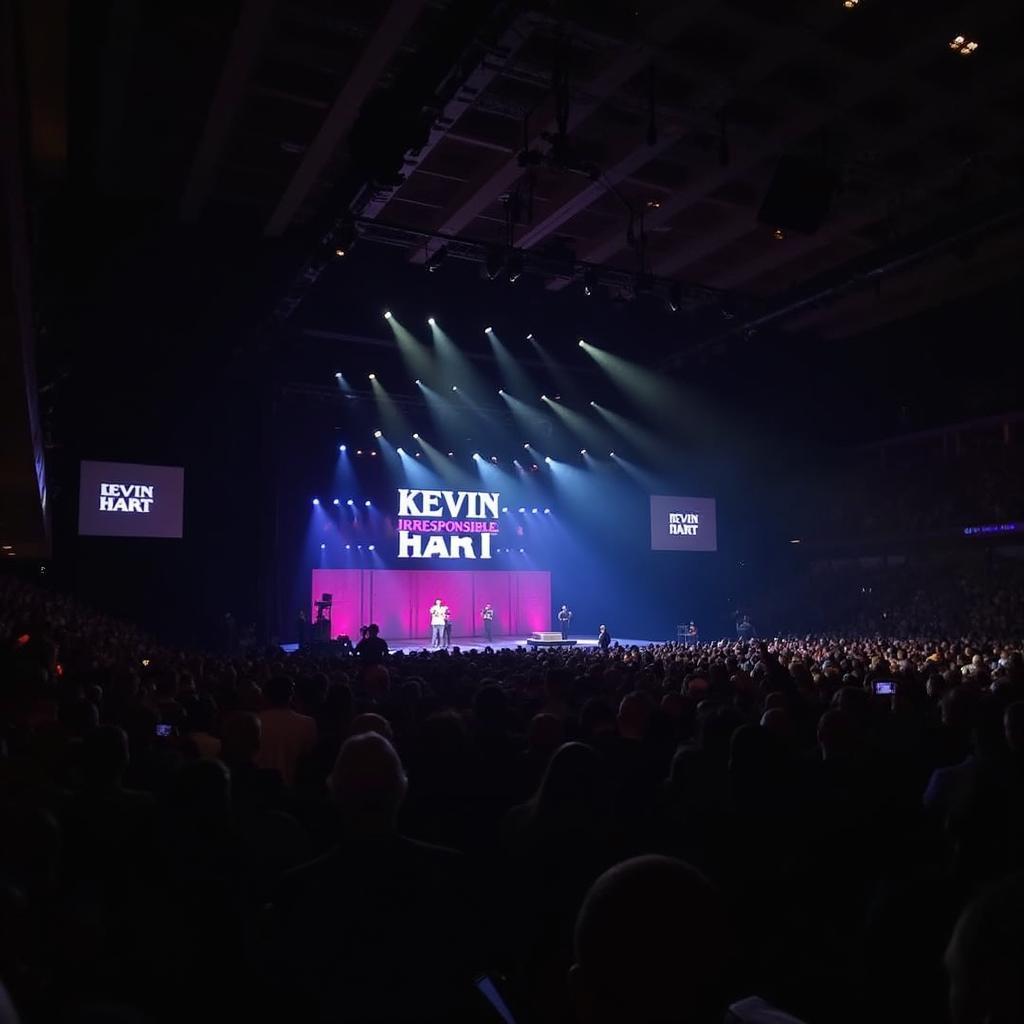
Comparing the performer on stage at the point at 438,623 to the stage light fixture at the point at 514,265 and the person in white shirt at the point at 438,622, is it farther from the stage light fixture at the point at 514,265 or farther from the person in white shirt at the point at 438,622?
the stage light fixture at the point at 514,265

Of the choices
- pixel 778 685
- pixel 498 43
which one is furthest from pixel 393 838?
pixel 498 43

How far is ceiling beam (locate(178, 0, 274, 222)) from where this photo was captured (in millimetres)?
10086

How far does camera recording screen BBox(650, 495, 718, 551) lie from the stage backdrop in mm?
5075

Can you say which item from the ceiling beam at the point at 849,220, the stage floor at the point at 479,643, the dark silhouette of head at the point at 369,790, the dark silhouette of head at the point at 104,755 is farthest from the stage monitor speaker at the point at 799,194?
the stage floor at the point at 479,643

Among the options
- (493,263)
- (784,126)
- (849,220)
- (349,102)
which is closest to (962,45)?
(784,126)

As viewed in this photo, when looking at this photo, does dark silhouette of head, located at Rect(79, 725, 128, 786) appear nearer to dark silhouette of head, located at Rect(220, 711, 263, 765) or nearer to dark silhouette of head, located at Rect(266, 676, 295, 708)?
dark silhouette of head, located at Rect(220, 711, 263, 765)

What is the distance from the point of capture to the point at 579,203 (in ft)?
51.5

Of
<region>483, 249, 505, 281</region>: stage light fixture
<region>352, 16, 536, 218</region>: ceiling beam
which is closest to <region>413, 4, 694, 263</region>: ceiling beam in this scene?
<region>483, 249, 505, 281</region>: stage light fixture

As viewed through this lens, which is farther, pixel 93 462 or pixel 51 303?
pixel 93 462

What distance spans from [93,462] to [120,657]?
9126 millimetres

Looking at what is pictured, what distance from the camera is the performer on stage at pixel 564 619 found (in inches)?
1138

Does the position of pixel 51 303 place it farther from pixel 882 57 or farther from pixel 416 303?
pixel 882 57

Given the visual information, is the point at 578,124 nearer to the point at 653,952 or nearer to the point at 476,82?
the point at 476,82

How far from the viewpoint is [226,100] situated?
1184 cm
